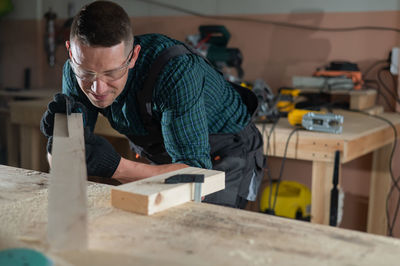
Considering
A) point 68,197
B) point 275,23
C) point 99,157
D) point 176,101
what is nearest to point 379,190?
point 275,23

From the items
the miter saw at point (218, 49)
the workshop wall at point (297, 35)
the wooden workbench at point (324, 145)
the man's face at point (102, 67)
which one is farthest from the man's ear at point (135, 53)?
the workshop wall at point (297, 35)

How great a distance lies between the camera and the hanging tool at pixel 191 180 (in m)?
0.98

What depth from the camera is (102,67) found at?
129 centimetres

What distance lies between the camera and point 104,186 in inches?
42.6

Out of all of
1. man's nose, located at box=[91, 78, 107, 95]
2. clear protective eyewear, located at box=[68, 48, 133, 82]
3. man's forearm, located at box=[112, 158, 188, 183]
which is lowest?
man's forearm, located at box=[112, 158, 188, 183]

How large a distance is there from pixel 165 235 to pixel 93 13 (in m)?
0.74

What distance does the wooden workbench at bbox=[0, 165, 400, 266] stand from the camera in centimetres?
72

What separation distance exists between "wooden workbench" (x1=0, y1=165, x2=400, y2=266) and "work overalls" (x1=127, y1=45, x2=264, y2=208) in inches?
27.2

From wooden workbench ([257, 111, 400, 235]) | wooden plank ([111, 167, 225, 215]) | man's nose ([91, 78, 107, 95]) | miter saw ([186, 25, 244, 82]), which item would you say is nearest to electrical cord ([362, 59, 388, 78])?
wooden workbench ([257, 111, 400, 235])

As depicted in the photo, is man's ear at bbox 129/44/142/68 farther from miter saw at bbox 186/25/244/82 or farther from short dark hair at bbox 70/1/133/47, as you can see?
miter saw at bbox 186/25/244/82

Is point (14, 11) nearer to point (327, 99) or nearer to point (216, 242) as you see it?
point (327, 99)

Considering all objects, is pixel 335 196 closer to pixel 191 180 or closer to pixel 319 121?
pixel 319 121

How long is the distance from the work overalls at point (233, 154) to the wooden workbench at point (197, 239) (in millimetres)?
691

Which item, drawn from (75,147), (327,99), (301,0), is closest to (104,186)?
(75,147)
